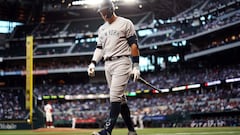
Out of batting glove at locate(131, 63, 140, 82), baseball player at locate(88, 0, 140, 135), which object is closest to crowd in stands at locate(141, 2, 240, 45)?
baseball player at locate(88, 0, 140, 135)

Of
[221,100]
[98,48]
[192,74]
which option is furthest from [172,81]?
[98,48]

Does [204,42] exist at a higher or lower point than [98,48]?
higher

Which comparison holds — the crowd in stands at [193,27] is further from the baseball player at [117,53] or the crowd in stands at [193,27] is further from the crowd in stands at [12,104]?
the baseball player at [117,53]

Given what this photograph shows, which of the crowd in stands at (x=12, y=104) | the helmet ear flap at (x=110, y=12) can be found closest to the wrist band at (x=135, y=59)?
the helmet ear flap at (x=110, y=12)

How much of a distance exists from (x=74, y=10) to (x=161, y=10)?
13.7 meters

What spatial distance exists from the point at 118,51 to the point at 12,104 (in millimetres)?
45272

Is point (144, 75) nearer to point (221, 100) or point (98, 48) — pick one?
point (221, 100)

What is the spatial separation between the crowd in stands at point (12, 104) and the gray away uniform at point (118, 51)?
132 feet

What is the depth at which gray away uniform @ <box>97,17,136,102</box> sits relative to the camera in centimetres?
564

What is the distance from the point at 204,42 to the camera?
46.5 m

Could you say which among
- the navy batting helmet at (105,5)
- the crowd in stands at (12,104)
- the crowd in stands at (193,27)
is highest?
the crowd in stands at (193,27)

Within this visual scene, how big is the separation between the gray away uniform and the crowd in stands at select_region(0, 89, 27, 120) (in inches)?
→ 1584

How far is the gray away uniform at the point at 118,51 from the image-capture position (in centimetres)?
564

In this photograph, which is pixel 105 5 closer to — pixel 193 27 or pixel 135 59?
pixel 135 59
